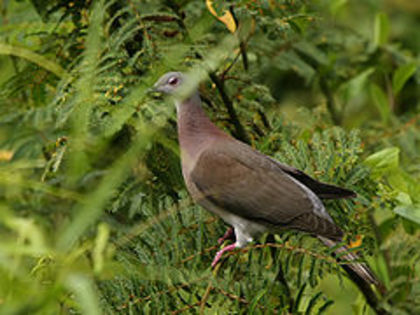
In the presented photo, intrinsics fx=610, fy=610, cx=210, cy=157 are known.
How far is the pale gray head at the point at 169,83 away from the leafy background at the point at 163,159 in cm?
8

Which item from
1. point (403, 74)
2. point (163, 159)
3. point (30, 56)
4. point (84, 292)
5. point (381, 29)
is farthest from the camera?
point (381, 29)

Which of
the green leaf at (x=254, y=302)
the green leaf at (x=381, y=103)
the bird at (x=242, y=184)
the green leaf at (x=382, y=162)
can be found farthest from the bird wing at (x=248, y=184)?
the green leaf at (x=381, y=103)

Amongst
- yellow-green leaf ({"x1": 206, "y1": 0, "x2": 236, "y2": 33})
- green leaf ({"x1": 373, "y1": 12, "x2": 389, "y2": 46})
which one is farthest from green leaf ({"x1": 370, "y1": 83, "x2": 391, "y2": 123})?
yellow-green leaf ({"x1": 206, "y1": 0, "x2": 236, "y2": 33})

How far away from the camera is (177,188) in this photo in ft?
5.72

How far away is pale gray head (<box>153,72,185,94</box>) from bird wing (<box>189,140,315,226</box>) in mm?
210

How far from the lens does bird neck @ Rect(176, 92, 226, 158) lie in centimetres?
177

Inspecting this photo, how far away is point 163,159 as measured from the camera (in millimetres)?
1562

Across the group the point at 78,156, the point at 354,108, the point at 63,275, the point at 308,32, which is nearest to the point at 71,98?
the point at 78,156

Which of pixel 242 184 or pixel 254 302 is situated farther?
pixel 242 184

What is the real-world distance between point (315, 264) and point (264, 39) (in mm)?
1091

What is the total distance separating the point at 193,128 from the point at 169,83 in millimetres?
151

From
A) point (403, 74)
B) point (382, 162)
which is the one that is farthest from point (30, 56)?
point (403, 74)

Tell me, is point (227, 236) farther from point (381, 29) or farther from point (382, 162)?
point (381, 29)

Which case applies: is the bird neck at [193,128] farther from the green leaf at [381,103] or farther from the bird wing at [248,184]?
the green leaf at [381,103]
